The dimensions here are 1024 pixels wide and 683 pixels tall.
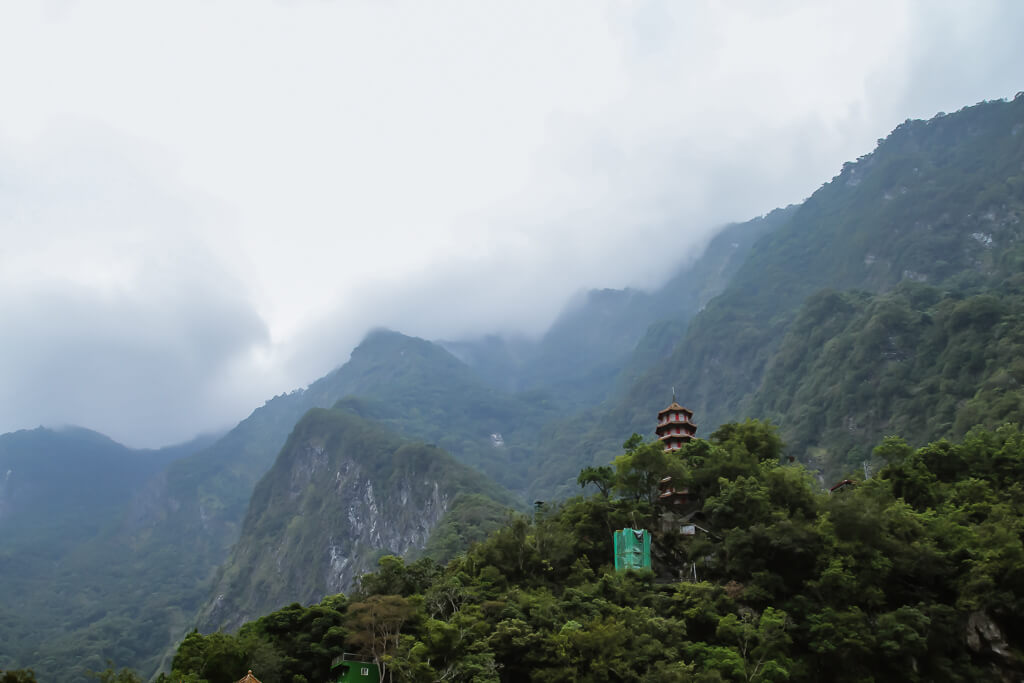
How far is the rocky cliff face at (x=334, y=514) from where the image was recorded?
118 meters

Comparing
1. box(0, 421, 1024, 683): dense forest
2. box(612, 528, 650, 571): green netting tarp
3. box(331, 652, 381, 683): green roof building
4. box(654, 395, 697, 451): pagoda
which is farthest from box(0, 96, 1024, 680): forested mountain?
box(654, 395, 697, 451): pagoda

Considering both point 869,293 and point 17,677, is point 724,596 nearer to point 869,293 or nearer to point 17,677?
point 17,677

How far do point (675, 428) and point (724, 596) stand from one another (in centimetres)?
1822

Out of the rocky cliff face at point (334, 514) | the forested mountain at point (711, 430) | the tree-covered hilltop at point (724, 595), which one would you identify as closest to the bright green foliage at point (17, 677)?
the tree-covered hilltop at point (724, 595)

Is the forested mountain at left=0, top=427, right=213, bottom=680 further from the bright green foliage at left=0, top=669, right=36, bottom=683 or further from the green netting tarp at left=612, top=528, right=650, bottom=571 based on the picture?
the bright green foliage at left=0, top=669, right=36, bottom=683

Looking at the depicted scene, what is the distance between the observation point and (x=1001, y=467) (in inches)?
1390

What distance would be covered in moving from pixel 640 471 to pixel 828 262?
113 meters

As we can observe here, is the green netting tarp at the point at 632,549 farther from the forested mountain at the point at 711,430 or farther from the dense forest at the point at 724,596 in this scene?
the forested mountain at the point at 711,430

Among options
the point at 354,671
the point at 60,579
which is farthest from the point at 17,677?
the point at 60,579

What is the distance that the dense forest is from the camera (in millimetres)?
27281

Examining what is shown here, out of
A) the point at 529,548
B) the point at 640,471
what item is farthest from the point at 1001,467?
the point at 529,548

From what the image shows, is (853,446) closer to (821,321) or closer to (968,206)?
(821,321)

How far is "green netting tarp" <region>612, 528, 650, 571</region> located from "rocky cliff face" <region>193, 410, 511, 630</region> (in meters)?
75.2

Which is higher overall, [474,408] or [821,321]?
[474,408]
